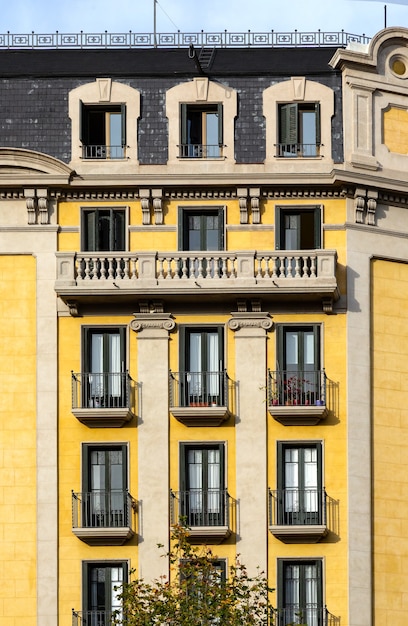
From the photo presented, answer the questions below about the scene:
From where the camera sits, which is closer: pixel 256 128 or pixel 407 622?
pixel 407 622

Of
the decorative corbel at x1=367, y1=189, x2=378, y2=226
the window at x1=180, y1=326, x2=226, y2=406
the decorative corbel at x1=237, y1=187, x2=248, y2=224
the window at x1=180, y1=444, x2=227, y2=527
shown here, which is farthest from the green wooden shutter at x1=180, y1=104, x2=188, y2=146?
the window at x1=180, y1=444, x2=227, y2=527

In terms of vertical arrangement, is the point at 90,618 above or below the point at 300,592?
below

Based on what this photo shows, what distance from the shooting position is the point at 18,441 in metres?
43.9

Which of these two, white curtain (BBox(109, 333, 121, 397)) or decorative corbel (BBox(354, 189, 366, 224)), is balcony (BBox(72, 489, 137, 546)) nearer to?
white curtain (BBox(109, 333, 121, 397))

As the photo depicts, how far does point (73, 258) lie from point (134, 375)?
4.21 metres

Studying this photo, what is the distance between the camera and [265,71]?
1854 inches

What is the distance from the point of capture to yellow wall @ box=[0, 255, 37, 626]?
140 feet

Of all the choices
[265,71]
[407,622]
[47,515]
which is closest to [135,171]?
[265,71]

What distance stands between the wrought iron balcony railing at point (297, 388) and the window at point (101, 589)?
7030 millimetres

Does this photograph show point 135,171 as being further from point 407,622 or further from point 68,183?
point 407,622

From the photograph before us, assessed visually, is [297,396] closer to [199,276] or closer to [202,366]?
[202,366]

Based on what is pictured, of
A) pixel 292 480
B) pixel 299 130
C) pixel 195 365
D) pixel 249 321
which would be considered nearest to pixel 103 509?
pixel 195 365

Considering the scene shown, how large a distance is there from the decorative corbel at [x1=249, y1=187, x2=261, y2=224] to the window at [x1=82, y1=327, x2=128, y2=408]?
5692mm

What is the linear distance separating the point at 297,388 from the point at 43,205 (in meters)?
10.2
